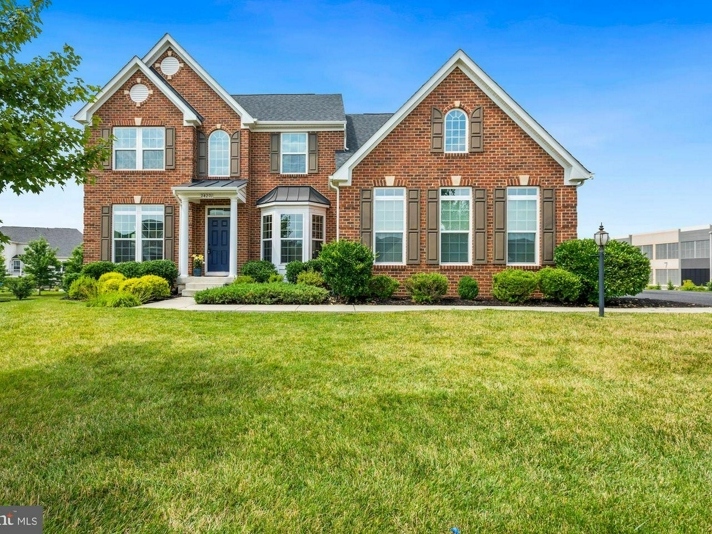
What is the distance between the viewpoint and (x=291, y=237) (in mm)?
15141

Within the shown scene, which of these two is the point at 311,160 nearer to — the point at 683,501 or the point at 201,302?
the point at 201,302

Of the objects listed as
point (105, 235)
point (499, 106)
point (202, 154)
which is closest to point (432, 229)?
point (499, 106)

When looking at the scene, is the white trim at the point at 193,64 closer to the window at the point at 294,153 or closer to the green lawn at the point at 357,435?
the window at the point at 294,153

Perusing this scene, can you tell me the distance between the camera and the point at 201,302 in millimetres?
11570

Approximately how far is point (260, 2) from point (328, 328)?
8.15 metres

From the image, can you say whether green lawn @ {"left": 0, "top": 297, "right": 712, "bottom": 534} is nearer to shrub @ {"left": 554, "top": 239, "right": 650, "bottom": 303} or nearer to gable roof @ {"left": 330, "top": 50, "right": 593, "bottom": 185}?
shrub @ {"left": 554, "top": 239, "right": 650, "bottom": 303}

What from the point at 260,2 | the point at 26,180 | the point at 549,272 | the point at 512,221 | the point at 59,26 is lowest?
the point at 549,272

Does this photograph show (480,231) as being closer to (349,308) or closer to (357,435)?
(349,308)

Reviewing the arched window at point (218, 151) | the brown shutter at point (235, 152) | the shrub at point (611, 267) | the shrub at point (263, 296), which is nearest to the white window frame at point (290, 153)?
the brown shutter at point (235, 152)

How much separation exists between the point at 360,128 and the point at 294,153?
3.70m

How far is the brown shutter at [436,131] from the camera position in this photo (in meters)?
13.1

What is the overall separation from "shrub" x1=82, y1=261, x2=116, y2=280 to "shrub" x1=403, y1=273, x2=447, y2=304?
11.0m

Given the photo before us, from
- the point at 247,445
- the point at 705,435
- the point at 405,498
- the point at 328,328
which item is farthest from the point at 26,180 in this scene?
the point at 705,435

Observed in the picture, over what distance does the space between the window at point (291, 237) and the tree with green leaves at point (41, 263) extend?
567 inches
